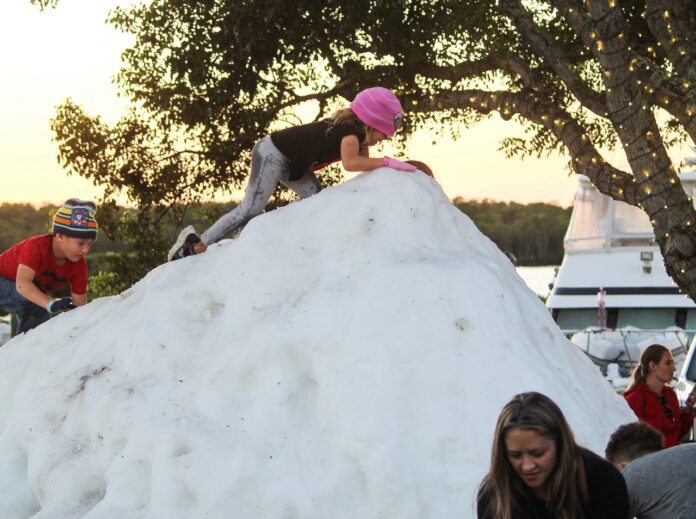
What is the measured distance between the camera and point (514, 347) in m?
5.26

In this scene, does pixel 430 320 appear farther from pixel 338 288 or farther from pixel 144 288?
pixel 144 288

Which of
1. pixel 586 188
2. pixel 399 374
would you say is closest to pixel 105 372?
pixel 399 374

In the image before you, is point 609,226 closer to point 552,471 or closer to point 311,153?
point 311,153

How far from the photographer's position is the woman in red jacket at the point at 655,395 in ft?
22.2

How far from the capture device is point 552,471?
3566 mm

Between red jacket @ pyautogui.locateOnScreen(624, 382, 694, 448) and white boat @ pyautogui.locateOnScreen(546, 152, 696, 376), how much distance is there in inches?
332

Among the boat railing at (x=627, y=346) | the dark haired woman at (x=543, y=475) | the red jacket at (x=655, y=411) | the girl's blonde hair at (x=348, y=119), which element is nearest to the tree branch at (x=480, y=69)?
the boat railing at (x=627, y=346)

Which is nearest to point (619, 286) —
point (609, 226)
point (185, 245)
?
point (609, 226)

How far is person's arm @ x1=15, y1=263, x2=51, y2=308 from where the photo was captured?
22.9 ft

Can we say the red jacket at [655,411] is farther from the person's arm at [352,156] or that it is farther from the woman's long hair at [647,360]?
the person's arm at [352,156]

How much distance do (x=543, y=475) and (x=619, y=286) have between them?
15.2m

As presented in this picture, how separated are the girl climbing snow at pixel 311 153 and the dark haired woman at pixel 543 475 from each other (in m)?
2.92

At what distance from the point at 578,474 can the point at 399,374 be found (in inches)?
64.0

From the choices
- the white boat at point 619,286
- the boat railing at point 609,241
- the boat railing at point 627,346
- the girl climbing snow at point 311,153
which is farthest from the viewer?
the boat railing at point 609,241
